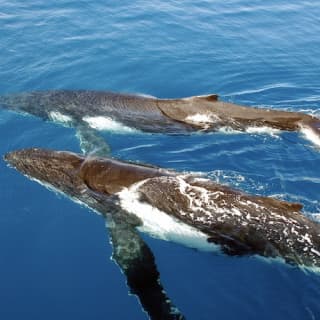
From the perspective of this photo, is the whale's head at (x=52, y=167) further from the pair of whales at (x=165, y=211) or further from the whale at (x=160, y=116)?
the whale at (x=160, y=116)

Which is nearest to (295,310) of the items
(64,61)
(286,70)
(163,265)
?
(163,265)

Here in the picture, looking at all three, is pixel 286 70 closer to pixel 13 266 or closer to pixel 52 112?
pixel 52 112

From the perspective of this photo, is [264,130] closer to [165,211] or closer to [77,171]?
[165,211]

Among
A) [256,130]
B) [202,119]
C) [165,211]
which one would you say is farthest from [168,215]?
[256,130]

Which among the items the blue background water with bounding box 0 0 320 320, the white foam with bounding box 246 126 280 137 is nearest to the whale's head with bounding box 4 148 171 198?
the blue background water with bounding box 0 0 320 320

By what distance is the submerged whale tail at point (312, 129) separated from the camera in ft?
45.6

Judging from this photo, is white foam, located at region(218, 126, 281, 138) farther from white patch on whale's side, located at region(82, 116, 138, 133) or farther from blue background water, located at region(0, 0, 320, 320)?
white patch on whale's side, located at region(82, 116, 138, 133)

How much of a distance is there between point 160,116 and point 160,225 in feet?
16.3

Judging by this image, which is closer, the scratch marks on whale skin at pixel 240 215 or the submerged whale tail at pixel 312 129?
the scratch marks on whale skin at pixel 240 215

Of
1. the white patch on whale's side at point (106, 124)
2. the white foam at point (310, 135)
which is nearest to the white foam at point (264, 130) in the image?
the white foam at point (310, 135)

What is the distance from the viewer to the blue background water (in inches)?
382

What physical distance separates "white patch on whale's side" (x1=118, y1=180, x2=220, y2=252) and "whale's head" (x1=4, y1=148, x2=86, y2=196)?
121cm

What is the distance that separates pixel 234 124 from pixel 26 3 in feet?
51.5

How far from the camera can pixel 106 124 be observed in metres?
15.5
